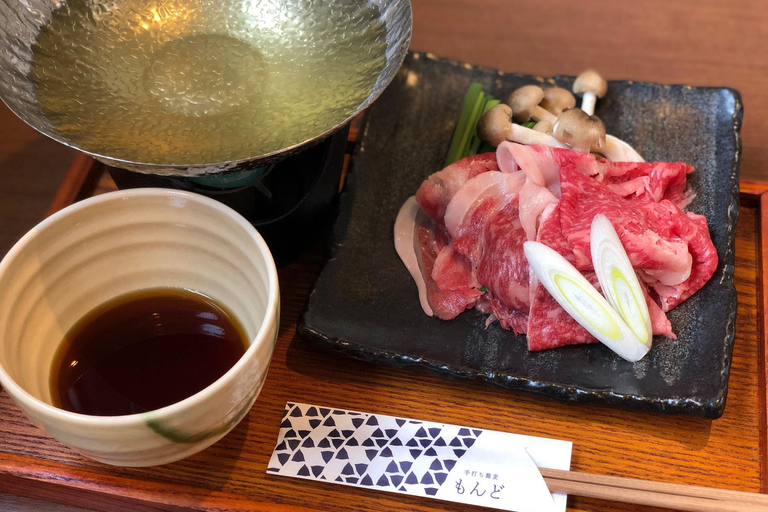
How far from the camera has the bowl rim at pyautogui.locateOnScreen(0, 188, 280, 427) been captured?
3.16 feet

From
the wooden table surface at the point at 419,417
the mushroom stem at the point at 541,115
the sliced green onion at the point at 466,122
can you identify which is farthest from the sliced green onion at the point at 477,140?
the wooden table surface at the point at 419,417

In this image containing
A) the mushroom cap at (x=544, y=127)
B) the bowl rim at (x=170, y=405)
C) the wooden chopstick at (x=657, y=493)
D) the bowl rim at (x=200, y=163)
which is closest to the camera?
the bowl rim at (x=170, y=405)

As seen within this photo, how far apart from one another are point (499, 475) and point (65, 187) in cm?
144

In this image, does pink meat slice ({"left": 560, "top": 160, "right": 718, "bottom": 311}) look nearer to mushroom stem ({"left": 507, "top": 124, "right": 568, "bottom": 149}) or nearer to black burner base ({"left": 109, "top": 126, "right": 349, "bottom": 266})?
mushroom stem ({"left": 507, "top": 124, "right": 568, "bottom": 149})

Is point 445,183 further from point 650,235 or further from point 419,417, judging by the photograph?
point 419,417

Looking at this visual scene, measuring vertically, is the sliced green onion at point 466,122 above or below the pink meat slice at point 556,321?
above

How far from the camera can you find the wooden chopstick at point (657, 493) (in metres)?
1.25

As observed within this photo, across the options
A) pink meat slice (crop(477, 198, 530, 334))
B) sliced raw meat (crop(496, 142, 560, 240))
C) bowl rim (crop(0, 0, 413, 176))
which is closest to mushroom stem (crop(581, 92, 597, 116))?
sliced raw meat (crop(496, 142, 560, 240))

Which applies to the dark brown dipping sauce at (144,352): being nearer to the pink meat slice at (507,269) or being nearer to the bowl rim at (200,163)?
the bowl rim at (200,163)

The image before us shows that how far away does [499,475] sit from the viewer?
1.31 meters

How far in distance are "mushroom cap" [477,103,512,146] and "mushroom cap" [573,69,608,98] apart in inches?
11.4

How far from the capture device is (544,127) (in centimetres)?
189

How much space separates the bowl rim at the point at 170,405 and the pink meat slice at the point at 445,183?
2.24ft

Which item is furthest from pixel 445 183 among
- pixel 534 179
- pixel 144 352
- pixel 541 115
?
pixel 144 352
